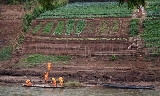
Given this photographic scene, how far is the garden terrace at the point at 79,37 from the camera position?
27031 mm

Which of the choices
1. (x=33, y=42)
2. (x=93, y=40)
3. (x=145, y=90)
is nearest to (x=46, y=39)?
(x=33, y=42)

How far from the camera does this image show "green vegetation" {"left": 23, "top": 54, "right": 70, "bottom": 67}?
26.2 meters

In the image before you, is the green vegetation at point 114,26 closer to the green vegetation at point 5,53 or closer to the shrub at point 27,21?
the shrub at point 27,21

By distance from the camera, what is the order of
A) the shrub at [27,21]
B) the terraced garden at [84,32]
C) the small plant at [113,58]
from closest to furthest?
1. the small plant at [113,58]
2. the terraced garden at [84,32]
3. the shrub at [27,21]

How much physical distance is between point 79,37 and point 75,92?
7.24m

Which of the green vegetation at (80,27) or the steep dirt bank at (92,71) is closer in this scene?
the steep dirt bank at (92,71)

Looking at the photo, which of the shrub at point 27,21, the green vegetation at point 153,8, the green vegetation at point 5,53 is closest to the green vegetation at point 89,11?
the shrub at point 27,21

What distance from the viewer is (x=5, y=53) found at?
92.7 feet

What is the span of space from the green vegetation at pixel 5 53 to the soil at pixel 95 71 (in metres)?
0.61

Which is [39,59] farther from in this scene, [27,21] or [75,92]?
[27,21]

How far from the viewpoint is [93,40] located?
1101 inches

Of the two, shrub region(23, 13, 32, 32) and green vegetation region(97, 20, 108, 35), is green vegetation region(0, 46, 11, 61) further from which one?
green vegetation region(97, 20, 108, 35)

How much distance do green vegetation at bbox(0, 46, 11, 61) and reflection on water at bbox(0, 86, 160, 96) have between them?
458cm

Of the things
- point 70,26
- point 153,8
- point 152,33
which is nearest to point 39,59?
point 70,26
